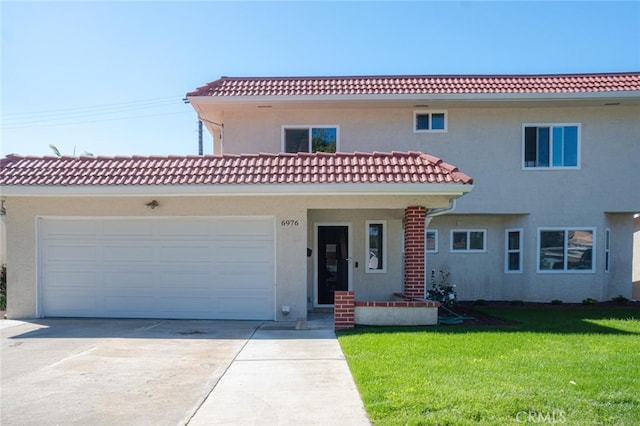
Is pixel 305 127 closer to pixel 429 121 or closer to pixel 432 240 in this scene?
pixel 429 121

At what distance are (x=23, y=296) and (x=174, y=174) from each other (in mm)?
4469

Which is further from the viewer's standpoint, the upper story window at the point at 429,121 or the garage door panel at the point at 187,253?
the upper story window at the point at 429,121

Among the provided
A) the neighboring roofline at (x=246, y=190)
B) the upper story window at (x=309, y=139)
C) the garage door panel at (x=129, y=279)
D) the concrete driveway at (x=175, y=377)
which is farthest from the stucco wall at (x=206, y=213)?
the upper story window at (x=309, y=139)

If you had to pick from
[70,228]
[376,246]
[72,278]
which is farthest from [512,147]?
[72,278]

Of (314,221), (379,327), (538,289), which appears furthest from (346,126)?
(538,289)

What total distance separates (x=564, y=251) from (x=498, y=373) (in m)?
8.70

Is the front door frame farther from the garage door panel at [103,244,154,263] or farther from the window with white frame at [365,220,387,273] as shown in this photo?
the garage door panel at [103,244,154,263]

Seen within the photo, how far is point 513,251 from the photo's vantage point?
1286 cm

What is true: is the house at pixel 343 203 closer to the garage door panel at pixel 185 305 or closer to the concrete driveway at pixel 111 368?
the garage door panel at pixel 185 305

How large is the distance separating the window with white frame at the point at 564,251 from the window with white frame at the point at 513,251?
53cm

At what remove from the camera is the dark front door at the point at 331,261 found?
11.8 meters

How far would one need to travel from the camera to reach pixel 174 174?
30.9ft

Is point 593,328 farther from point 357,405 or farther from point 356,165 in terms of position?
point 357,405

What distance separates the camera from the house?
939cm
